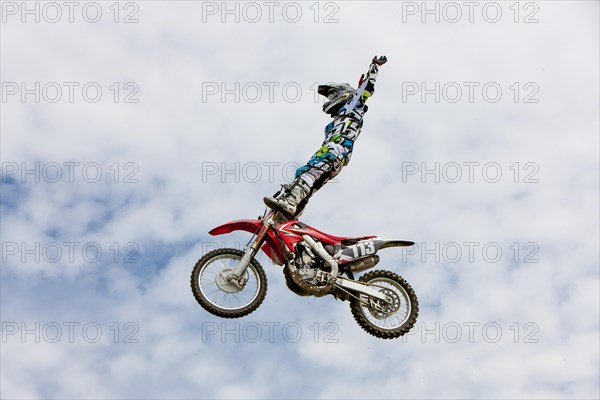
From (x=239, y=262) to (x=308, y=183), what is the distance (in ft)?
6.62

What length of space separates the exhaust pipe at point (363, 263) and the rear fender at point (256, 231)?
4.38ft

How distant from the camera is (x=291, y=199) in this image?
15.2 metres

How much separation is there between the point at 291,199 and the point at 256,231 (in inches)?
33.8

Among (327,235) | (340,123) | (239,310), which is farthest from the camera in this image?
(340,123)

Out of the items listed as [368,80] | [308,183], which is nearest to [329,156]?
[308,183]

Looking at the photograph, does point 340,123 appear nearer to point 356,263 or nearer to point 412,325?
point 356,263

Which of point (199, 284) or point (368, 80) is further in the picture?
point (368, 80)

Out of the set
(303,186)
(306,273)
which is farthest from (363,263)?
(303,186)

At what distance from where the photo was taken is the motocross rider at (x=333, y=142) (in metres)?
15.3

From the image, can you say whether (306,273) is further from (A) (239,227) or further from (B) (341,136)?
(B) (341,136)

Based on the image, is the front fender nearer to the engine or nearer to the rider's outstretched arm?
the engine

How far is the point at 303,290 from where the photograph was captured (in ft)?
48.0

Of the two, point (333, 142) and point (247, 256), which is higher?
point (333, 142)

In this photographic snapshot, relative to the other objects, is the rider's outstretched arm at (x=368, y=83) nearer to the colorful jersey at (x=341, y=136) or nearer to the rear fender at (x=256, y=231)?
the colorful jersey at (x=341, y=136)
